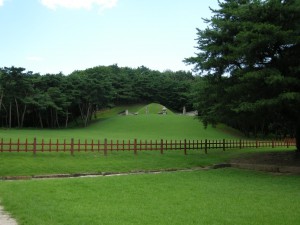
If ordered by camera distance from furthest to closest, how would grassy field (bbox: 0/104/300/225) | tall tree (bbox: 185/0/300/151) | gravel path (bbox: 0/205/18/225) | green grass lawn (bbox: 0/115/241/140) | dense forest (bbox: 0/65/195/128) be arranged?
dense forest (bbox: 0/65/195/128), green grass lawn (bbox: 0/115/241/140), tall tree (bbox: 185/0/300/151), grassy field (bbox: 0/104/300/225), gravel path (bbox: 0/205/18/225)

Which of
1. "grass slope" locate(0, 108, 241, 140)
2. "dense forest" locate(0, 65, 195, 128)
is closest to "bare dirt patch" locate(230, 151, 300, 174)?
"grass slope" locate(0, 108, 241, 140)

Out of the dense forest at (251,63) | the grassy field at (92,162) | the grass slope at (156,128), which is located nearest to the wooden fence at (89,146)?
the grassy field at (92,162)

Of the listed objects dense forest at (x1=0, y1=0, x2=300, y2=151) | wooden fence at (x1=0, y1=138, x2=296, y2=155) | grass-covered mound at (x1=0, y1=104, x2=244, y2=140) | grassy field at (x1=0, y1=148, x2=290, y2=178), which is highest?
dense forest at (x1=0, y1=0, x2=300, y2=151)

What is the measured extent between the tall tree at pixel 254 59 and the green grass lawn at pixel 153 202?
5272mm

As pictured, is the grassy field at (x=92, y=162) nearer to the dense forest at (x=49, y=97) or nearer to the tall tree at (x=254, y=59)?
the tall tree at (x=254, y=59)

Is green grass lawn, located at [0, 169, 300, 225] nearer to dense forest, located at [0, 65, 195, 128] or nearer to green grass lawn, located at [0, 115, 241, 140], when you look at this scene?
green grass lawn, located at [0, 115, 241, 140]

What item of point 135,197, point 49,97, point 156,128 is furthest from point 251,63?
point 49,97

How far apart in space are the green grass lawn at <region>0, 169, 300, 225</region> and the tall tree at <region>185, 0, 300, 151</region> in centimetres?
527

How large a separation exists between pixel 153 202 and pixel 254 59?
12.3m

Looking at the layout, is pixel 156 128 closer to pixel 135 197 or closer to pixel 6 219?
pixel 135 197

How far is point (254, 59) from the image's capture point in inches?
762

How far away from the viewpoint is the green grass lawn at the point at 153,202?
308 inches

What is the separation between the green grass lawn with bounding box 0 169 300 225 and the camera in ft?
25.6

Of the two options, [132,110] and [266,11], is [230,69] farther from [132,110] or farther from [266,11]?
[132,110]
